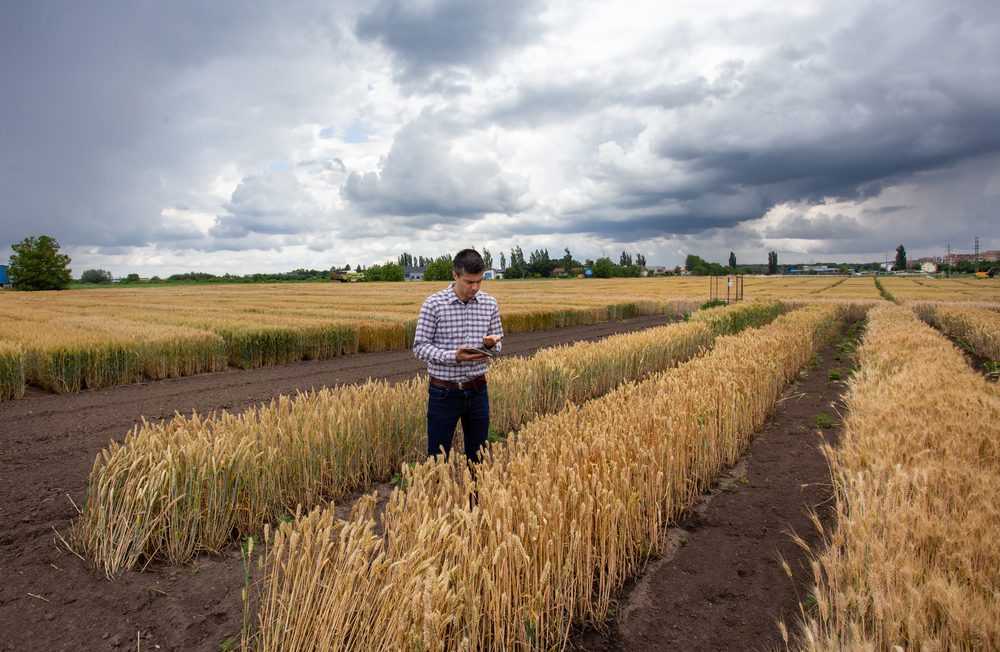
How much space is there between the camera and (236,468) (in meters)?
4.29

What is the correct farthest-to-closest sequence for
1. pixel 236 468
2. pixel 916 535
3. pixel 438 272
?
1. pixel 438 272
2. pixel 236 468
3. pixel 916 535

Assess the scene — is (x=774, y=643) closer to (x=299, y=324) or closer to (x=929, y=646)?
(x=929, y=646)

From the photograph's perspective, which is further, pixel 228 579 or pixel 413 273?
pixel 413 273

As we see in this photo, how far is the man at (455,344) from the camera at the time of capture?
164 inches

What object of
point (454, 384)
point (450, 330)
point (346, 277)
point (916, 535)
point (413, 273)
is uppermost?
point (413, 273)

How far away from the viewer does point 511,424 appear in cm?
747

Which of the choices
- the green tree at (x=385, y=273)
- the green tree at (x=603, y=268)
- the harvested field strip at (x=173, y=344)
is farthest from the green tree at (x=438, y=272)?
the harvested field strip at (x=173, y=344)

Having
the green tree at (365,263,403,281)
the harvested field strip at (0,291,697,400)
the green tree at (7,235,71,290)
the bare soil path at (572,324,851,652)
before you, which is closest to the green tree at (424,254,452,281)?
the green tree at (365,263,403,281)

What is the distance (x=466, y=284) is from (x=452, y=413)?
3.56ft

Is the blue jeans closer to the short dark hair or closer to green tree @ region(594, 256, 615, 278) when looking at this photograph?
the short dark hair

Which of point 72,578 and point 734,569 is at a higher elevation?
point 72,578

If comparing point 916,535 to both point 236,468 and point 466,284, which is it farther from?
point 236,468

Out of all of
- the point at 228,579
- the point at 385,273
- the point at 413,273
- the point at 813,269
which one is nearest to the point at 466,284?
the point at 228,579

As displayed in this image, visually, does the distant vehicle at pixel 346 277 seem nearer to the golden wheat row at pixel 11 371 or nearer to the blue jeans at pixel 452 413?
the golden wheat row at pixel 11 371
